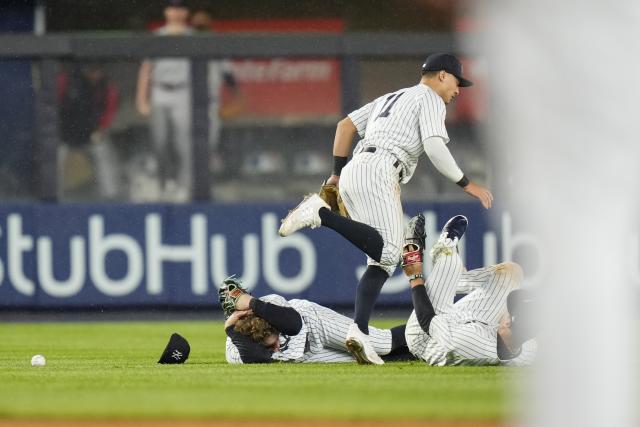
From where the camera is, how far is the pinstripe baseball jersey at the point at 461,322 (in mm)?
7219

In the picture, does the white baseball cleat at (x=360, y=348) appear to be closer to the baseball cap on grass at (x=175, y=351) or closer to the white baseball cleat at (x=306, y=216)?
the white baseball cleat at (x=306, y=216)

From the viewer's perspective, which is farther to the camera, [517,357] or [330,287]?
[330,287]

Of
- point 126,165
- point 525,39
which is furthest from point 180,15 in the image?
point 525,39

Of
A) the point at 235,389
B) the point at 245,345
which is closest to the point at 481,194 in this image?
the point at 245,345

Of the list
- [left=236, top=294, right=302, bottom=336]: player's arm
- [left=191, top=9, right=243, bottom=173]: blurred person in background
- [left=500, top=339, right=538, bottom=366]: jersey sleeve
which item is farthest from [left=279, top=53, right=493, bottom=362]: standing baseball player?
[left=191, top=9, right=243, bottom=173]: blurred person in background

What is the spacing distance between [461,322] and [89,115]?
599 centimetres

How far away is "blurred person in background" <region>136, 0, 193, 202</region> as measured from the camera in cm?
1227

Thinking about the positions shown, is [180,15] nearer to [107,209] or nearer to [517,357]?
[107,209]

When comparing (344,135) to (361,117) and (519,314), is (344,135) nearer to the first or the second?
(361,117)

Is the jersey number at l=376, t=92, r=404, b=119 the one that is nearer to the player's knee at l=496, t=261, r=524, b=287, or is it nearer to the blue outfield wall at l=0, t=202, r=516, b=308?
the player's knee at l=496, t=261, r=524, b=287

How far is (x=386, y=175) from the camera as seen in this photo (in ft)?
25.2

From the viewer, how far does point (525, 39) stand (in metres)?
3.84

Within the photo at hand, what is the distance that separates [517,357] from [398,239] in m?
0.89

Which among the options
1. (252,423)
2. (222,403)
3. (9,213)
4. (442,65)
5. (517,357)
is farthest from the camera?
(9,213)
